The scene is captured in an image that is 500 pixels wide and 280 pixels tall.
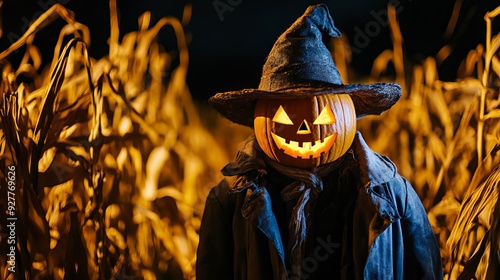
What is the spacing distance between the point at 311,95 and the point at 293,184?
0.33 m

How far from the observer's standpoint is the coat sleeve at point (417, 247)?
1779 millimetres

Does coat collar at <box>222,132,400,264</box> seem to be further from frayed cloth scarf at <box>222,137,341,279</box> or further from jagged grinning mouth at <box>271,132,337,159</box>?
jagged grinning mouth at <box>271,132,337,159</box>

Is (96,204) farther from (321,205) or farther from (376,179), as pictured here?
(376,179)

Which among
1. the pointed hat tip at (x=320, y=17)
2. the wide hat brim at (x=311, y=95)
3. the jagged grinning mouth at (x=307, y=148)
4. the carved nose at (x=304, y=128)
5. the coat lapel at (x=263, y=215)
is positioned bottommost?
the coat lapel at (x=263, y=215)

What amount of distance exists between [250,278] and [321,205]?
0.35m

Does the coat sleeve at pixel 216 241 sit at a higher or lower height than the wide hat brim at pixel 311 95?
lower

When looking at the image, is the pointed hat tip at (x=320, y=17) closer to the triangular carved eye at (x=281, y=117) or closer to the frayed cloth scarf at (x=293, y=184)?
the triangular carved eye at (x=281, y=117)

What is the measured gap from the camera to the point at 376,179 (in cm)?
172

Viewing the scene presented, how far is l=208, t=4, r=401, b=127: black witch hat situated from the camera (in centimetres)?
170

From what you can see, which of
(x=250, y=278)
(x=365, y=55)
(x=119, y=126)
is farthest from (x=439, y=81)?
(x=119, y=126)

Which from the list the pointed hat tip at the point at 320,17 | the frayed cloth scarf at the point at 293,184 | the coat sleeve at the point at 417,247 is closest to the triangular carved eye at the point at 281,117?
the frayed cloth scarf at the point at 293,184

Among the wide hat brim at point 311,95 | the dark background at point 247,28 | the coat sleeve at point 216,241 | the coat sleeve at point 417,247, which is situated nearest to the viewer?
the wide hat brim at point 311,95

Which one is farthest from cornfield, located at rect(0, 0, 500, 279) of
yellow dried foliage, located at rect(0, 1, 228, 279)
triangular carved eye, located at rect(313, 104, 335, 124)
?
triangular carved eye, located at rect(313, 104, 335, 124)

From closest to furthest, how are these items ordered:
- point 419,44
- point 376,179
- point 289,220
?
point 376,179, point 289,220, point 419,44
